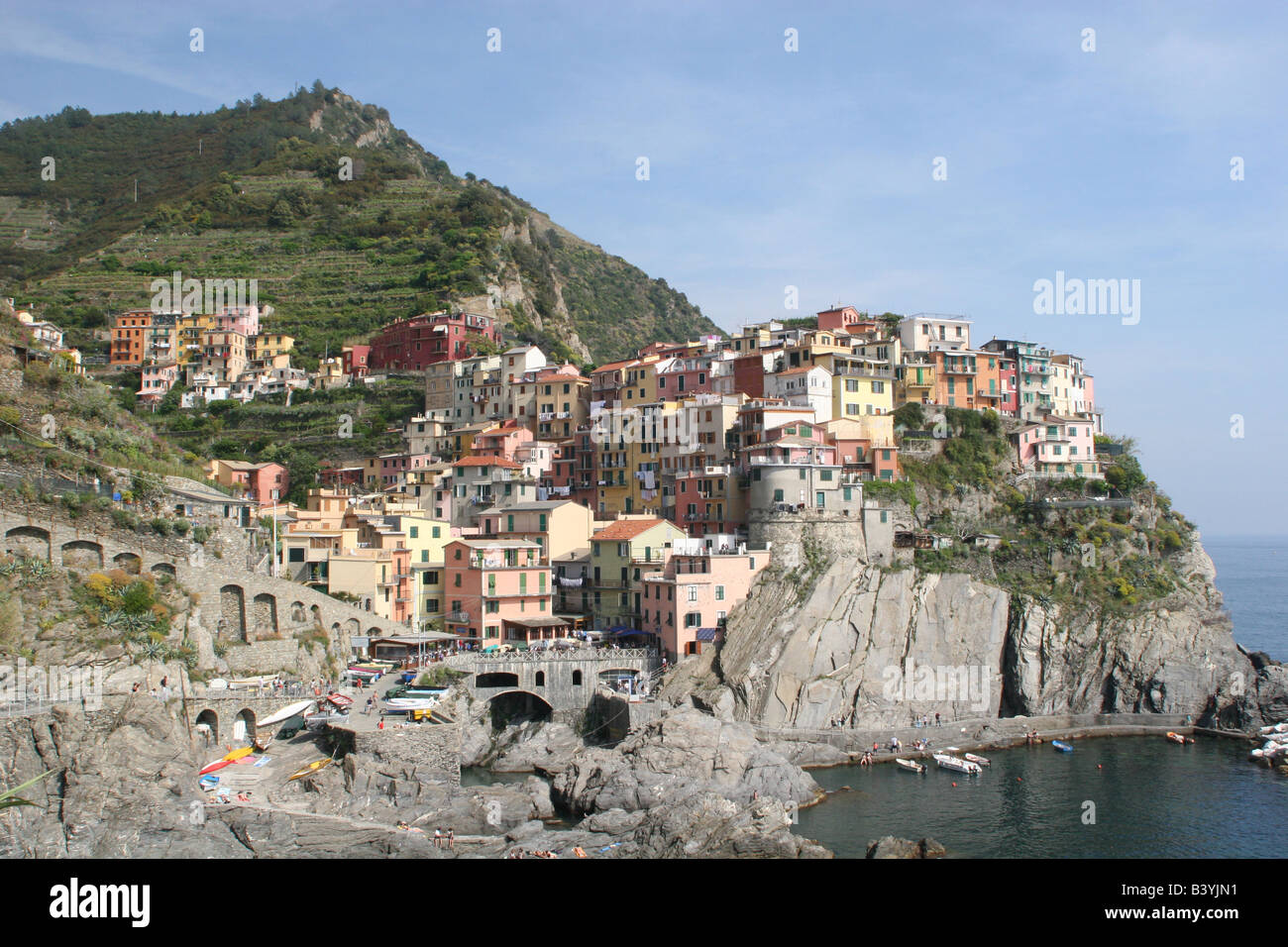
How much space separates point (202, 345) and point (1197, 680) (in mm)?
75683

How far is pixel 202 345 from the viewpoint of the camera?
83.9 m

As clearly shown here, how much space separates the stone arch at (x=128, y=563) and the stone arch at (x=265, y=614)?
4.77 metres

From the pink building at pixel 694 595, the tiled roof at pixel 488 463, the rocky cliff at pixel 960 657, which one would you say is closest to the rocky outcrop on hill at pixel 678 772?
the rocky cliff at pixel 960 657

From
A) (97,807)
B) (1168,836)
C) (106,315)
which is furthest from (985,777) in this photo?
(106,315)

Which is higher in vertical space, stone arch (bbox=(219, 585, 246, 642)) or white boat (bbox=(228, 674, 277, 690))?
stone arch (bbox=(219, 585, 246, 642))

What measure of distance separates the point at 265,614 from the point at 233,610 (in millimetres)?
1439

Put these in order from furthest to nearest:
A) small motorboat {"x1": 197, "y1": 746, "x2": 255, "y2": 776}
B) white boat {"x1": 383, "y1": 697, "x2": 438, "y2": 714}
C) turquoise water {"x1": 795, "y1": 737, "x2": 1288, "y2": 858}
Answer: white boat {"x1": 383, "y1": 697, "x2": 438, "y2": 714} → turquoise water {"x1": 795, "y1": 737, "x2": 1288, "y2": 858} → small motorboat {"x1": 197, "y1": 746, "x2": 255, "y2": 776}

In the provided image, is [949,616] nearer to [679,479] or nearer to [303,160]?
[679,479]

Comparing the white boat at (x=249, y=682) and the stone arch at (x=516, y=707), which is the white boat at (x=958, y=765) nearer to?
the stone arch at (x=516, y=707)

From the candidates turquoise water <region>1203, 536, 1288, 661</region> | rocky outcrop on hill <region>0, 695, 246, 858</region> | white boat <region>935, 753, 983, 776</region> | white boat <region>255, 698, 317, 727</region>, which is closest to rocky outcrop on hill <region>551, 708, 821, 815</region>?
white boat <region>935, 753, 983, 776</region>

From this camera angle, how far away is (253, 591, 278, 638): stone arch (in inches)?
1526

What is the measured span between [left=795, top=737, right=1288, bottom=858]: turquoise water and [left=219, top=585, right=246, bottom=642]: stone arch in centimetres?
2169

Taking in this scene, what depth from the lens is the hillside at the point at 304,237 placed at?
9444 cm

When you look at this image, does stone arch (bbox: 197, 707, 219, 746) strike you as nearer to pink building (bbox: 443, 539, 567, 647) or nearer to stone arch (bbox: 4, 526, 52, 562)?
stone arch (bbox: 4, 526, 52, 562)
